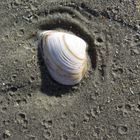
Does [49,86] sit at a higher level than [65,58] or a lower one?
lower

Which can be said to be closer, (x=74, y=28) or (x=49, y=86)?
(x=49, y=86)

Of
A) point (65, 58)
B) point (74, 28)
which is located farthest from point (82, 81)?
point (74, 28)

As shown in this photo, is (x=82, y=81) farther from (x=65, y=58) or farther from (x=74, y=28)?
(x=74, y=28)

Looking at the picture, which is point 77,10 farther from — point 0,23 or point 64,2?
point 0,23

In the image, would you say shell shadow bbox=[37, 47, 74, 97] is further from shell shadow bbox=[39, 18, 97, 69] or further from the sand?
shell shadow bbox=[39, 18, 97, 69]

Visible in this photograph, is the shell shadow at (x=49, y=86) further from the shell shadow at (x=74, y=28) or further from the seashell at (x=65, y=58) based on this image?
the shell shadow at (x=74, y=28)

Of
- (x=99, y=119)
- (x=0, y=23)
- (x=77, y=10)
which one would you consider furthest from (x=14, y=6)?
(x=99, y=119)

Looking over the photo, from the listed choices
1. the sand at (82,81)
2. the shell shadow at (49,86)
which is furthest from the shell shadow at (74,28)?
the shell shadow at (49,86)
